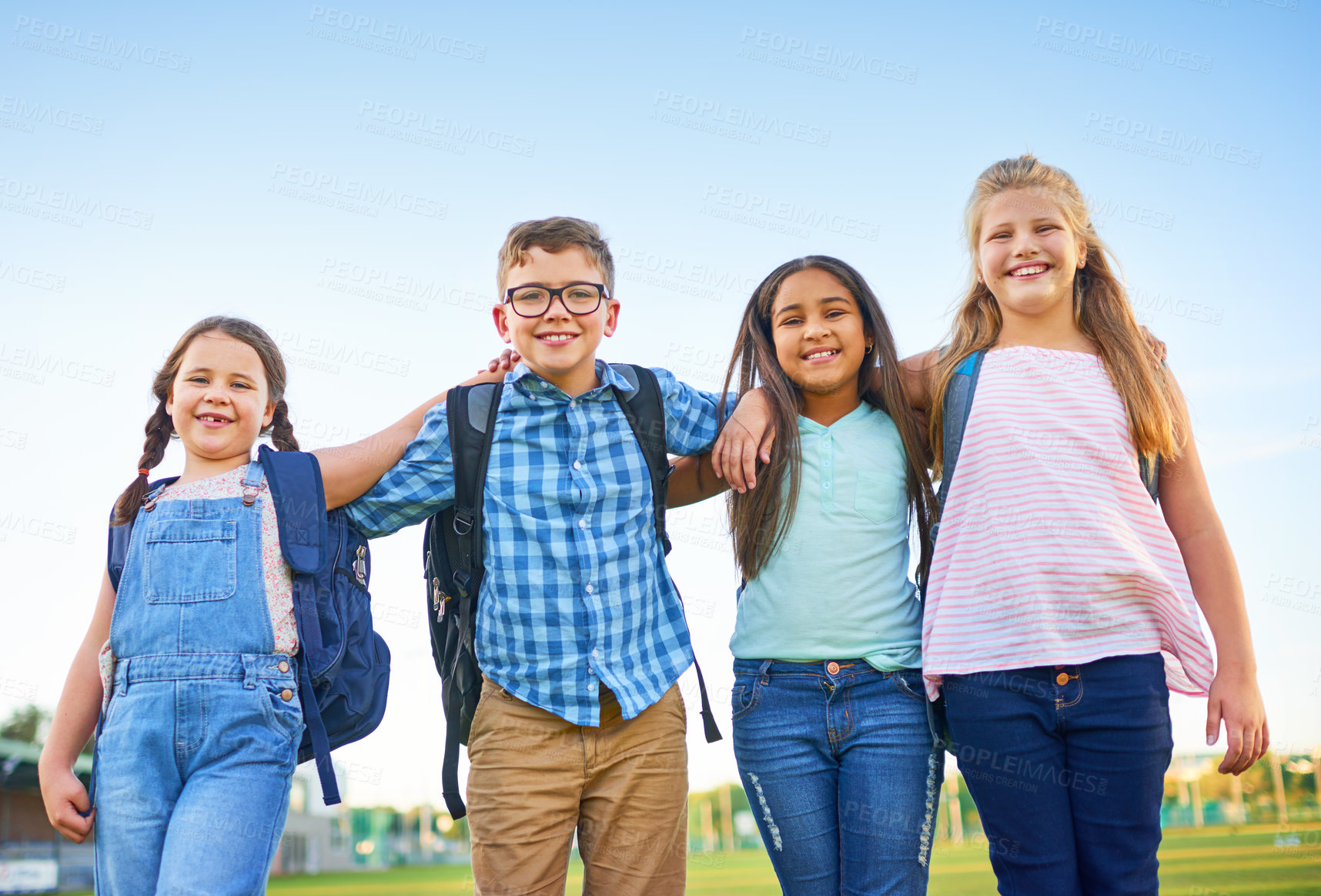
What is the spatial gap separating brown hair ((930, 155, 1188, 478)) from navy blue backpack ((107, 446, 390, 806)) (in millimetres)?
1902

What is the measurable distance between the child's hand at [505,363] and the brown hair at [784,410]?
0.73 metres

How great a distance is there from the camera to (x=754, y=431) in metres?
2.90

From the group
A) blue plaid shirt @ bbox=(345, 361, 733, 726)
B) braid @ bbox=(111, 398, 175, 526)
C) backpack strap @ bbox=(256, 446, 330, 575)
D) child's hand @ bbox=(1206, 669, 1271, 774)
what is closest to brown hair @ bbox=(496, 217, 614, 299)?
blue plaid shirt @ bbox=(345, 361, 733, 726)

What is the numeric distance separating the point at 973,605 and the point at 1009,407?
1.97ft

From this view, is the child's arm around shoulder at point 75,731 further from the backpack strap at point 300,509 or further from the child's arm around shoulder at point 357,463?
the child's arm around shoulder at point 357,463

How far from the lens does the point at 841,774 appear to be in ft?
8.67

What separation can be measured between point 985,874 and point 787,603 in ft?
128

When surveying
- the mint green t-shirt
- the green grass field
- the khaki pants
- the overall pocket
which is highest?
the mint green t-shirt

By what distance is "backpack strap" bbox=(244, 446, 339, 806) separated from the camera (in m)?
2.71

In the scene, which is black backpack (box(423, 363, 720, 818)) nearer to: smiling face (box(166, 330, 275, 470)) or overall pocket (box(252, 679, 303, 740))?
overall pocket (box(252, 679, 303, 740))

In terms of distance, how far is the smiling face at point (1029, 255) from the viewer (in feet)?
9.45

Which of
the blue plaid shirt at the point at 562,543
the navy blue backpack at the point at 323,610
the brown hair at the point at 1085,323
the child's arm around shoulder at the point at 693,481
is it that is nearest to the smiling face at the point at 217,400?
the navy blue backpack at the point at 323,610

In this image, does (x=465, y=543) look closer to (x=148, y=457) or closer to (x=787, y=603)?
(x=787, y=603)

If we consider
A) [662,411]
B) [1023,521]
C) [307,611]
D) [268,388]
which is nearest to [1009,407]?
[1023,521]
